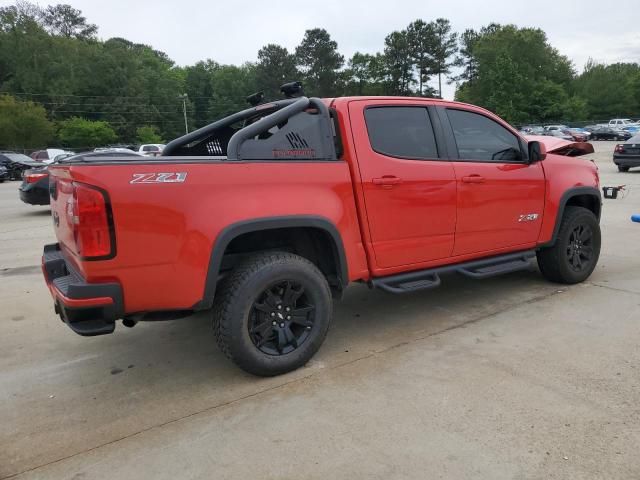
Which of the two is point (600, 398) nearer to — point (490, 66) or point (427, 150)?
point (427, 150)

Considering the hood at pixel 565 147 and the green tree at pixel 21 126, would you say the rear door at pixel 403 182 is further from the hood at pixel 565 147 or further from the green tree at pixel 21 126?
the green tree at pixel 21 126

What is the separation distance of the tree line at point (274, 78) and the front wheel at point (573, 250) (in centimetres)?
6456

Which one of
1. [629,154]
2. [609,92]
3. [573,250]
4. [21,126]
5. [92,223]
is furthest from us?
[609,92]

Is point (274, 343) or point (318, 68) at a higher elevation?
point (318, 68)

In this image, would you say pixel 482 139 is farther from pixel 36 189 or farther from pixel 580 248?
pixel 36 189

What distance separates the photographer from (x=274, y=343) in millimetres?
3453

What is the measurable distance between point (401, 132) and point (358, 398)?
2.06 m

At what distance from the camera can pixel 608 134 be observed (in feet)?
158

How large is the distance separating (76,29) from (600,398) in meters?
108

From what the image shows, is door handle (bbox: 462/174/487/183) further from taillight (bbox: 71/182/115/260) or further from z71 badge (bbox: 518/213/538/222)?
taillight (bbox: 71/182/115/260)

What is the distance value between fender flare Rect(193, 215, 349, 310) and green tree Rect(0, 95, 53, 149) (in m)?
54.2

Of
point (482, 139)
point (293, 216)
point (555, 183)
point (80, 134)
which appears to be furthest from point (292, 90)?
point (80, 134)

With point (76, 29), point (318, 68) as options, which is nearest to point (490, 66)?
point (318, 68)

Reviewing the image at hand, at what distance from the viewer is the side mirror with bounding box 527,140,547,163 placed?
186 inches
